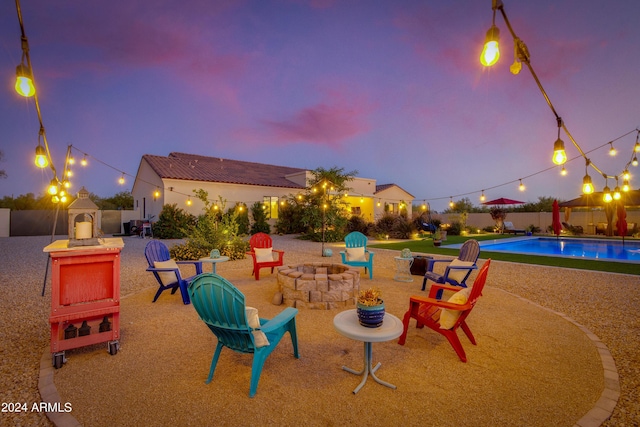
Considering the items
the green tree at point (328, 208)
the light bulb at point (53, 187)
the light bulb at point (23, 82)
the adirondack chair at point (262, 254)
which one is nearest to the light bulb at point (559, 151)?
the adirondack chair at point (262, 254)

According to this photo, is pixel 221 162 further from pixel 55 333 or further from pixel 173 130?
pixel 55 333

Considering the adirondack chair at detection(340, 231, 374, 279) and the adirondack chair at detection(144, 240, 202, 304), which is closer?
the adirondack chair at detection(144, 240, 202, 304)

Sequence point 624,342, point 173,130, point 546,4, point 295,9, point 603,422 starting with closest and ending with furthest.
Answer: point 603,422, point 624,342, point 546,4, point 295,9, point 173,130

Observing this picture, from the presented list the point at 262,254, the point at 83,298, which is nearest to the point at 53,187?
the point at 262,254

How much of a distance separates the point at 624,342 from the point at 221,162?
23623 mm

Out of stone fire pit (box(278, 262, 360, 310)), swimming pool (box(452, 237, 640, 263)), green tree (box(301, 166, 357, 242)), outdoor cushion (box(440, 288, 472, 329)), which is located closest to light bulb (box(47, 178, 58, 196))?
stone fire pit (box(278, 262, 360, 310))

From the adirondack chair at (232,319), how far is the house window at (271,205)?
17332 millimetres

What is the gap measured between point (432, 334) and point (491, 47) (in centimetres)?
343

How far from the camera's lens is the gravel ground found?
2.48m

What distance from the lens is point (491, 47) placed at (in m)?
2.62

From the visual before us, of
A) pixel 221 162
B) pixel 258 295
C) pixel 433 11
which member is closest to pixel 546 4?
pixel 433 11

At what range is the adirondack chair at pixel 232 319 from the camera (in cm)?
249

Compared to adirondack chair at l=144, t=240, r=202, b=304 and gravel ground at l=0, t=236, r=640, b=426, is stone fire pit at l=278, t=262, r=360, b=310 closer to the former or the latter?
gravel ground at l=0, t=236, r=640, b=426

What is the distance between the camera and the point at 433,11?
8547mm
